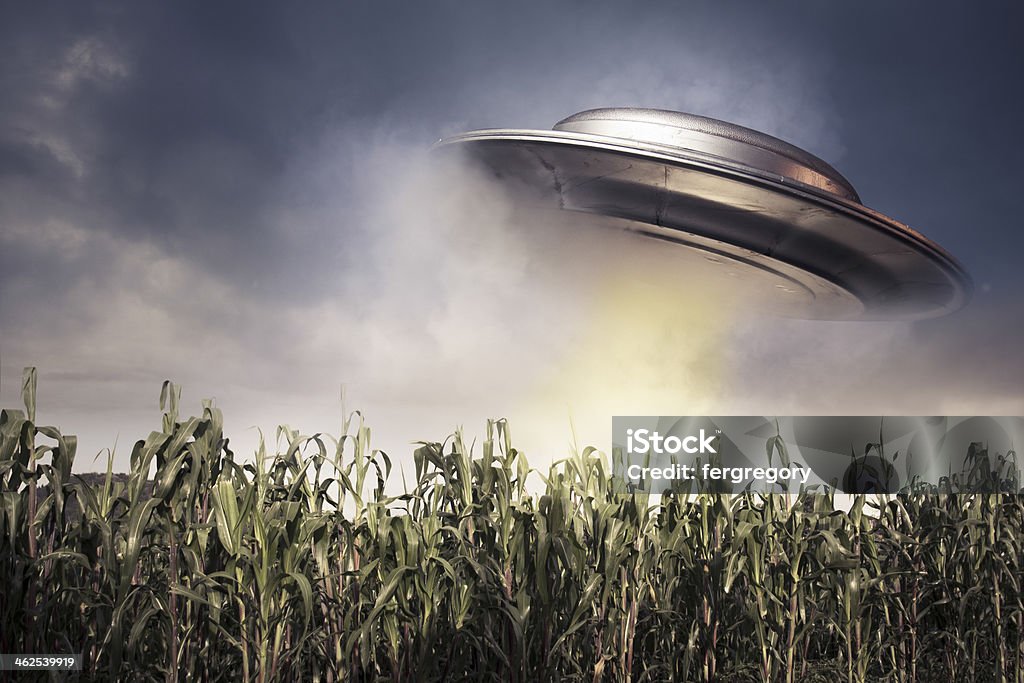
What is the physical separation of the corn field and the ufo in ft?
9.40

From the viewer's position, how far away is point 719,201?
6672 mm

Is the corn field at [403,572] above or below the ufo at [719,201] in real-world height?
below

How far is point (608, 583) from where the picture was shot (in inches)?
148

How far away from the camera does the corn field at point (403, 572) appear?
3309mm

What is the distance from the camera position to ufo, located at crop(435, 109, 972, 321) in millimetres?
6293

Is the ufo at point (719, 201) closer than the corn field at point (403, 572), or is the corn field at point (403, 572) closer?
the corn field at point (403, 572)

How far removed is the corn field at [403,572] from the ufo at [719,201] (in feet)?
9.40

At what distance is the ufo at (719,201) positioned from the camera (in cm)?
629

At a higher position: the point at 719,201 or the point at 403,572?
the point at 719,201

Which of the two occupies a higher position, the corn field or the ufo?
the ufo

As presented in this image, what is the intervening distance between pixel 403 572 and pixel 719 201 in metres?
4.55

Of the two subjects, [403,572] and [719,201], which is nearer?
[403,572]

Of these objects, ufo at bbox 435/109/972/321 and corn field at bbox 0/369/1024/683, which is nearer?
corn field at bbox 0/369/1024/683

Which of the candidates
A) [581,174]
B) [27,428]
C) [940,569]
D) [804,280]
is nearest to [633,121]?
[581,174]
